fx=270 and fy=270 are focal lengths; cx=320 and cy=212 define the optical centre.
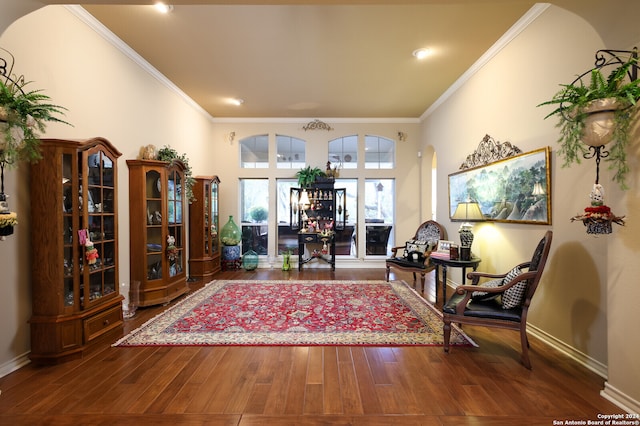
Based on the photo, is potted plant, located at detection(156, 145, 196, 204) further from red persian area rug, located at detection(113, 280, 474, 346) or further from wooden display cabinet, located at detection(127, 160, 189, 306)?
red persian area rug, located at detection(113, 280, 474, 346)

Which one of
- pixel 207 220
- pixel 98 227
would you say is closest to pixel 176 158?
pixel 207 220

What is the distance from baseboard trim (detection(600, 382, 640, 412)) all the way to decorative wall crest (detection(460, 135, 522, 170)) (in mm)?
2256

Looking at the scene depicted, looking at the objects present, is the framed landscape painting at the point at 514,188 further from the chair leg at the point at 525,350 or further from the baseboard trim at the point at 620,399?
the baseboard trim at the point at 620,399

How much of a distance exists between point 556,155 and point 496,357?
1978mm

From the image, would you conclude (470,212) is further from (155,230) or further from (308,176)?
(155,230)

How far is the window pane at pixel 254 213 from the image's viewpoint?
6.41 metres

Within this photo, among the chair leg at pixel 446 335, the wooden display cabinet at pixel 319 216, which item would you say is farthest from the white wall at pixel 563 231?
the wooden display cabinet at pixel 319 216

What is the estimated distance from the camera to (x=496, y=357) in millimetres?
2467

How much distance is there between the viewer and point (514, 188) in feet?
10.3

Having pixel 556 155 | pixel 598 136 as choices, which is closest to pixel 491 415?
pixel 598 136

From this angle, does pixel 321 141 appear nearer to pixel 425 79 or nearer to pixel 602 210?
pixel 425 79

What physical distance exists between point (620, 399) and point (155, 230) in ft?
16.1

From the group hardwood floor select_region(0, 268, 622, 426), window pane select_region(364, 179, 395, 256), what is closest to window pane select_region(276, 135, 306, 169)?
window pane select_region(364, 179, 395, 256)

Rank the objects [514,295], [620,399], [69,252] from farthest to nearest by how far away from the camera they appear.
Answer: [69,252]
[514,295]
[620,399]
